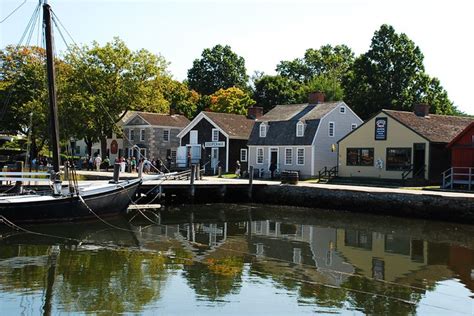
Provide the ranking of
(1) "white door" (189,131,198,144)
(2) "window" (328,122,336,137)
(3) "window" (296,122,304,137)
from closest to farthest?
(3) "window" (296,122,304,137) < (2) "window" (328,122,336,137) < (1) "white door" (189,131,198,144)

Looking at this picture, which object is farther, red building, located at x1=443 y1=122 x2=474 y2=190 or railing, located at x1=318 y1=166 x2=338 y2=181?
railing, located at x1=318 y1=166 x2=338 y2=181

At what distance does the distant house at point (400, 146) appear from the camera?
123 ft

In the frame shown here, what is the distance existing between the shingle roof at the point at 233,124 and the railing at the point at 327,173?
9.11m

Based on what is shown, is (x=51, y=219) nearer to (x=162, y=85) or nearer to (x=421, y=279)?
(x=421, y=279)

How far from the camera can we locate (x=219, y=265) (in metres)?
17.2

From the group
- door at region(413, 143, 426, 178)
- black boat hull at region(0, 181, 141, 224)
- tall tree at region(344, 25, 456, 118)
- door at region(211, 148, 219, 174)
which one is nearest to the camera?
black boat hull at region(0, 181, 141, 224)

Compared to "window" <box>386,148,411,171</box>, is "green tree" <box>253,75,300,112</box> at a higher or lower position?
higher

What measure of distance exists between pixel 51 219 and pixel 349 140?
24.1 meters

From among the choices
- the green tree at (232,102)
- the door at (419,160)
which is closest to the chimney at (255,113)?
the door at (419,160)

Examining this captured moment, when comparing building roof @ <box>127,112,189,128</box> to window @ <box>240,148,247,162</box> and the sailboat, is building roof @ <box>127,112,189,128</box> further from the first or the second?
the sailboat

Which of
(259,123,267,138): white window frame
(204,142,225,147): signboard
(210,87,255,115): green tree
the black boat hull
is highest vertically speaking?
(210,87,255,115): green tree

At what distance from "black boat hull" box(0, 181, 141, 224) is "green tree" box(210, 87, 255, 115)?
48.4 meters

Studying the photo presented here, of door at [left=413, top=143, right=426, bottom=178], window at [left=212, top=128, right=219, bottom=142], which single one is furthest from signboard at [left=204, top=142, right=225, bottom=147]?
door at [left=413, top=143, right=426, bottom=178]

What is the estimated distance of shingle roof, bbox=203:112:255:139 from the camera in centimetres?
4972
